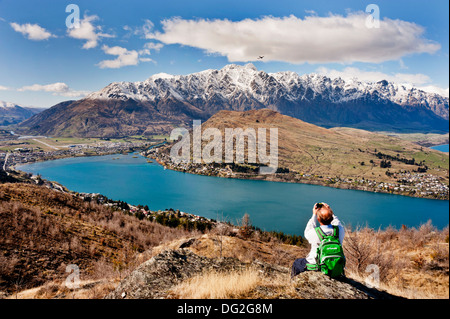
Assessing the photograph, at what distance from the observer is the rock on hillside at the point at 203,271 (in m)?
3.77

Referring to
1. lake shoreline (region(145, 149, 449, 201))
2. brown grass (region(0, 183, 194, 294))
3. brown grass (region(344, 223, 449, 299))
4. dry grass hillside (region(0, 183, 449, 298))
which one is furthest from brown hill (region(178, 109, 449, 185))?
brown grass (region(0, 183, 194, 294))

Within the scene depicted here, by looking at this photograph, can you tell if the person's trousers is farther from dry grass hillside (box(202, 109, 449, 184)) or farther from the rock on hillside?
dry grass hillside (box(202, 109, 449, 184))

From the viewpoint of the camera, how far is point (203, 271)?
5.57 m

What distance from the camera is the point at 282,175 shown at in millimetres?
115188

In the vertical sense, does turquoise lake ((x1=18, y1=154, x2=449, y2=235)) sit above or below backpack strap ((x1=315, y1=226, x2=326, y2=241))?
below

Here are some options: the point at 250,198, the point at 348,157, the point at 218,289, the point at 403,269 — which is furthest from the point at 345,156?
the point at 218,289

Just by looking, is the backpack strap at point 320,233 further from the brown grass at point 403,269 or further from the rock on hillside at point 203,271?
the brown grass at point 403,269

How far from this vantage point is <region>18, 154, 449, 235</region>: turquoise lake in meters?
61.1

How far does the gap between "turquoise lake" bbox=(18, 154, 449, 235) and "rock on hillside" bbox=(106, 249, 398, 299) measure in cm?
4513

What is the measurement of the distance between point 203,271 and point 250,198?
7358 cm

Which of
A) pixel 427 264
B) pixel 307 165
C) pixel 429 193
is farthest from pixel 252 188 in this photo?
pixel 427 264

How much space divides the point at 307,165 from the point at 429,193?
57.3 m

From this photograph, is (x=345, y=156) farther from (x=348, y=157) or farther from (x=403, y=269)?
(x=403, y=269)

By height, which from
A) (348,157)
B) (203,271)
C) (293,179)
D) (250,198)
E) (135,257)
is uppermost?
(348,157)
